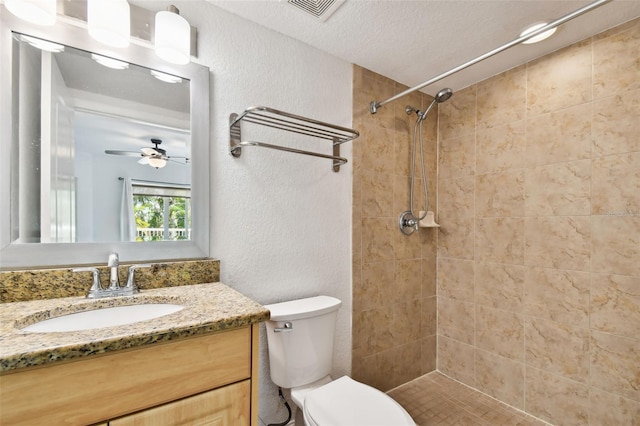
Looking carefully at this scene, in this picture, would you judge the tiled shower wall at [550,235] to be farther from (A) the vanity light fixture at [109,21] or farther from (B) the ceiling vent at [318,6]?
(A) the vanity light fixture at [109,21]

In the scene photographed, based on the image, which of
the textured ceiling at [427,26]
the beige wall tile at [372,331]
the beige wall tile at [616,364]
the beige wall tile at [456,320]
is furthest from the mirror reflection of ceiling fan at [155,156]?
the beige wall tile at [616,364]


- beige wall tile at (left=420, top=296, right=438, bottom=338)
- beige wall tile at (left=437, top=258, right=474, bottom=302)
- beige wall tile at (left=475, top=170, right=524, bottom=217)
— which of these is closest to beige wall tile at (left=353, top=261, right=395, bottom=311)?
beige wall tile at (left=420, top=296, right=438, bottom=338)

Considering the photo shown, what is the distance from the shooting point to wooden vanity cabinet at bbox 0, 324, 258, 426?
0.63m

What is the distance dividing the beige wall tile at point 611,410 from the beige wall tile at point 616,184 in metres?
0.93

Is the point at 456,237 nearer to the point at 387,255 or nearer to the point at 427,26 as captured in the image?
the point at 387,255

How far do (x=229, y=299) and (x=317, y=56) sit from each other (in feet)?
4.65

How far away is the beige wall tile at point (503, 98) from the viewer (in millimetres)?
1855

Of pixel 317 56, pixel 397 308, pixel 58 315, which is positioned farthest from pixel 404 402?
pixel 317 56

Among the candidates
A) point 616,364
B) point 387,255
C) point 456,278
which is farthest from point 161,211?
point 616,364

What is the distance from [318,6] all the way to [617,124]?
5.27 feet

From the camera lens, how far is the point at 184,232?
1298 mm

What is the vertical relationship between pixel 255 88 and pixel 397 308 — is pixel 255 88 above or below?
above

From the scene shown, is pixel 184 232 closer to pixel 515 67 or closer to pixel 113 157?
pixel 113 157

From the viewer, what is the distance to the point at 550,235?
1710 mm
